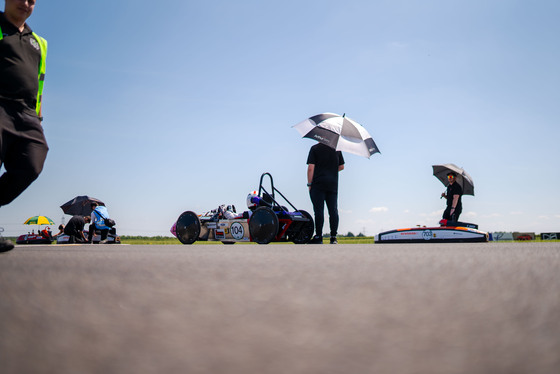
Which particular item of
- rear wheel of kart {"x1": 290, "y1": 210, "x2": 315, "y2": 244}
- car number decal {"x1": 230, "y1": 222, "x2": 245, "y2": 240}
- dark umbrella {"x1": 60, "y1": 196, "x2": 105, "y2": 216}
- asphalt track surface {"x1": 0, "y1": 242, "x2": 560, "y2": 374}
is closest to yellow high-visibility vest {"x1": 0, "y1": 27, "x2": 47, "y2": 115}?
asphalt track surface {"x1": 0, "y1": 242, "x2": 560, "y2": 374}

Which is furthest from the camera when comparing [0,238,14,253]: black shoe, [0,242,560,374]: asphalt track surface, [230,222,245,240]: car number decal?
[230,222,245,240]: car number decal

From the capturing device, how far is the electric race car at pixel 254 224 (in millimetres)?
7668

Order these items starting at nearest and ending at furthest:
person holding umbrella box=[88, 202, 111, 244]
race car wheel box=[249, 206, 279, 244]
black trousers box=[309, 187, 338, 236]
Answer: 1. race car wheel box=[249, 206, 279, 244]
2. black trousers box=[309, 187, 338, 236]
3. person holding umbrella box=[88, 202, 111, 244]

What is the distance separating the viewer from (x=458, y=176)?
45.4 feet

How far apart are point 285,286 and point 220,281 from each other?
0.30 metres

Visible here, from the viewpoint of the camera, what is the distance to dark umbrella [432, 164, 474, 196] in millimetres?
13491

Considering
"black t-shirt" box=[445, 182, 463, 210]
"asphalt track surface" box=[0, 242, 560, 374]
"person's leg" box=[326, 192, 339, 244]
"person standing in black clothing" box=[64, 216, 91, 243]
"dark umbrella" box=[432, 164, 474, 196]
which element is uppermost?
"dark umbrella" box=[432, 164, 474, 196]

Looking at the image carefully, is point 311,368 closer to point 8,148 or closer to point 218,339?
point 218,339

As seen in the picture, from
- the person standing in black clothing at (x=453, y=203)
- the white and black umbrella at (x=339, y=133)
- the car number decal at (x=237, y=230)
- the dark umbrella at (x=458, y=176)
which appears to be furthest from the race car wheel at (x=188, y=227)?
the dark umbrella at (x=458, y=176)

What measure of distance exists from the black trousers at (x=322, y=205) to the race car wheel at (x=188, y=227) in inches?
94.2

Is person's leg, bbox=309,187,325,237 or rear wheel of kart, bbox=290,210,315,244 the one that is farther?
rear wheel of kart, bbox=290,210,315,244

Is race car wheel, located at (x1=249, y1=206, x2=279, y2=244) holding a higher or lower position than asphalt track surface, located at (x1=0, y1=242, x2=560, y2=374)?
higher

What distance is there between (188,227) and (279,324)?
829 cm

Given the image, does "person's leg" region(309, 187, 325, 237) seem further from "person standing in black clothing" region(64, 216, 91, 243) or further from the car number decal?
"person standing in black clothing" region(64, 216, 91, 243)
